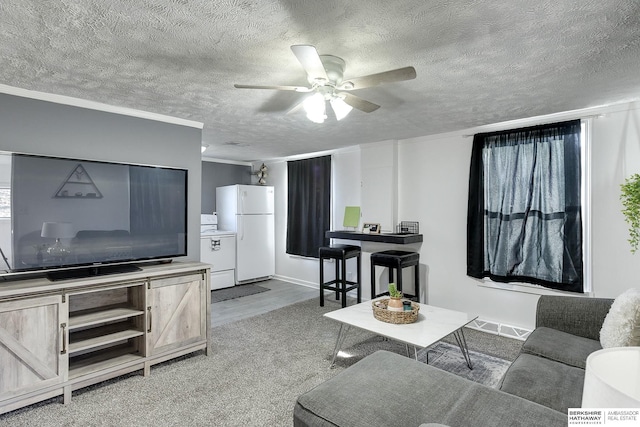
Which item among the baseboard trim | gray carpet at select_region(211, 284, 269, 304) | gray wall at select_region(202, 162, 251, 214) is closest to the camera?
gray carpet at select_region(211, 284, 269, 304)

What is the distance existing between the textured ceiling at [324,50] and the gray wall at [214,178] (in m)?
2.94

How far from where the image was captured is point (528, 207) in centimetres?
332

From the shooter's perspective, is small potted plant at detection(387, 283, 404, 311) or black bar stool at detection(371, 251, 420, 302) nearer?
small potted plant at detection(387, 283, 404, 311)

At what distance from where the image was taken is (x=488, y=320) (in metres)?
3.66

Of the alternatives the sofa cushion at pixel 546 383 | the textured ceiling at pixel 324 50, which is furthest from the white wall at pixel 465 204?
the sofa cushion at pixel 546 383

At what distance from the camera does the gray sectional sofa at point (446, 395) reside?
1.36 metres

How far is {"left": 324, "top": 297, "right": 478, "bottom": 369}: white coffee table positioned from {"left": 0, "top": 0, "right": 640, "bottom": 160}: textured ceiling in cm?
175

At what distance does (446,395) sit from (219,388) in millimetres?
1684

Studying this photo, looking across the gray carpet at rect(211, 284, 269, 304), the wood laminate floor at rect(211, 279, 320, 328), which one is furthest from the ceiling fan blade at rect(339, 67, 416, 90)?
the gray carpet at rect(211, 284, 269, 304)

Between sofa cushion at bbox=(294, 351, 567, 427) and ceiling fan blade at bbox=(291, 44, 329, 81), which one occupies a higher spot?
ceiling fan blade at bbox=(291, 44, 329, 81)

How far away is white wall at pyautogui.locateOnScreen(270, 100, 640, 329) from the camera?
Answer: 290 cm

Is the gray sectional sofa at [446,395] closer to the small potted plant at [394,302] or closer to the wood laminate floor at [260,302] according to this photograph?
the small potted plant at [394,302]

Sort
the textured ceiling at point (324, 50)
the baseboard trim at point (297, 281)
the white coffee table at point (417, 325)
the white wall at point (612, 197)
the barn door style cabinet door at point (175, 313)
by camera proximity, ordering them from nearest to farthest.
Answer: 1. the textured ceiling at point (324, 50)
2. the white coffee table at point (417, 325)
3. the barn door style cabinet door at point (175, 313)
4. the white wall at point (612, 197)
5. the baseboard trim at point (297, 281)

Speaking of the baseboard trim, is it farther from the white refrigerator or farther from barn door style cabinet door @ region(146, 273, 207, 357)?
barn door style cabinet door @ region(146, 273, 207, 357)
